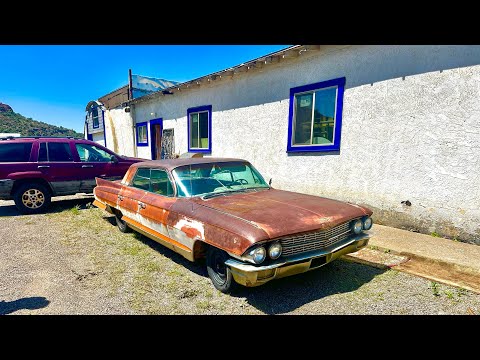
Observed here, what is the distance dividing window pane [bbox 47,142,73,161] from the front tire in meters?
5.67

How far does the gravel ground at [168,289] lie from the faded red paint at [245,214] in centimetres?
66

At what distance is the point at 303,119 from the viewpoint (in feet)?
20.5

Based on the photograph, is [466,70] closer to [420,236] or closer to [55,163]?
[420,236]

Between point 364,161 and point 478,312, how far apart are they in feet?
10.5

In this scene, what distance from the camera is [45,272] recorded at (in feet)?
11.0

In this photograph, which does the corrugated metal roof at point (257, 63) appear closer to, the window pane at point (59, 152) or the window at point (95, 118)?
the window pane at point (59, 152)

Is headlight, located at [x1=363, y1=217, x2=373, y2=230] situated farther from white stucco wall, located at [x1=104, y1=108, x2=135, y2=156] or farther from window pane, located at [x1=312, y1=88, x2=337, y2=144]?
white stucco wall, located at [x1=104, y1=108, x2=135, y2=156]

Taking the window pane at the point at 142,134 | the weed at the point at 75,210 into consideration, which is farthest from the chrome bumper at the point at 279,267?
the window pane at the point at 142,134

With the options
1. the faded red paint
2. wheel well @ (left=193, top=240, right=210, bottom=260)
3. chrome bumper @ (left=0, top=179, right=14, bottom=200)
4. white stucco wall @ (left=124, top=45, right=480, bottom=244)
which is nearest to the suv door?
chrome bumper @ (left=0, top=179, right=14, bottom=200)

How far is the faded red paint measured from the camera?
2.39 m

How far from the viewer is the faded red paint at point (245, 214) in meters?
2.39

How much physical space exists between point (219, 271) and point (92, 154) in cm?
588

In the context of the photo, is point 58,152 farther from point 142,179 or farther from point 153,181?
point 153,181
